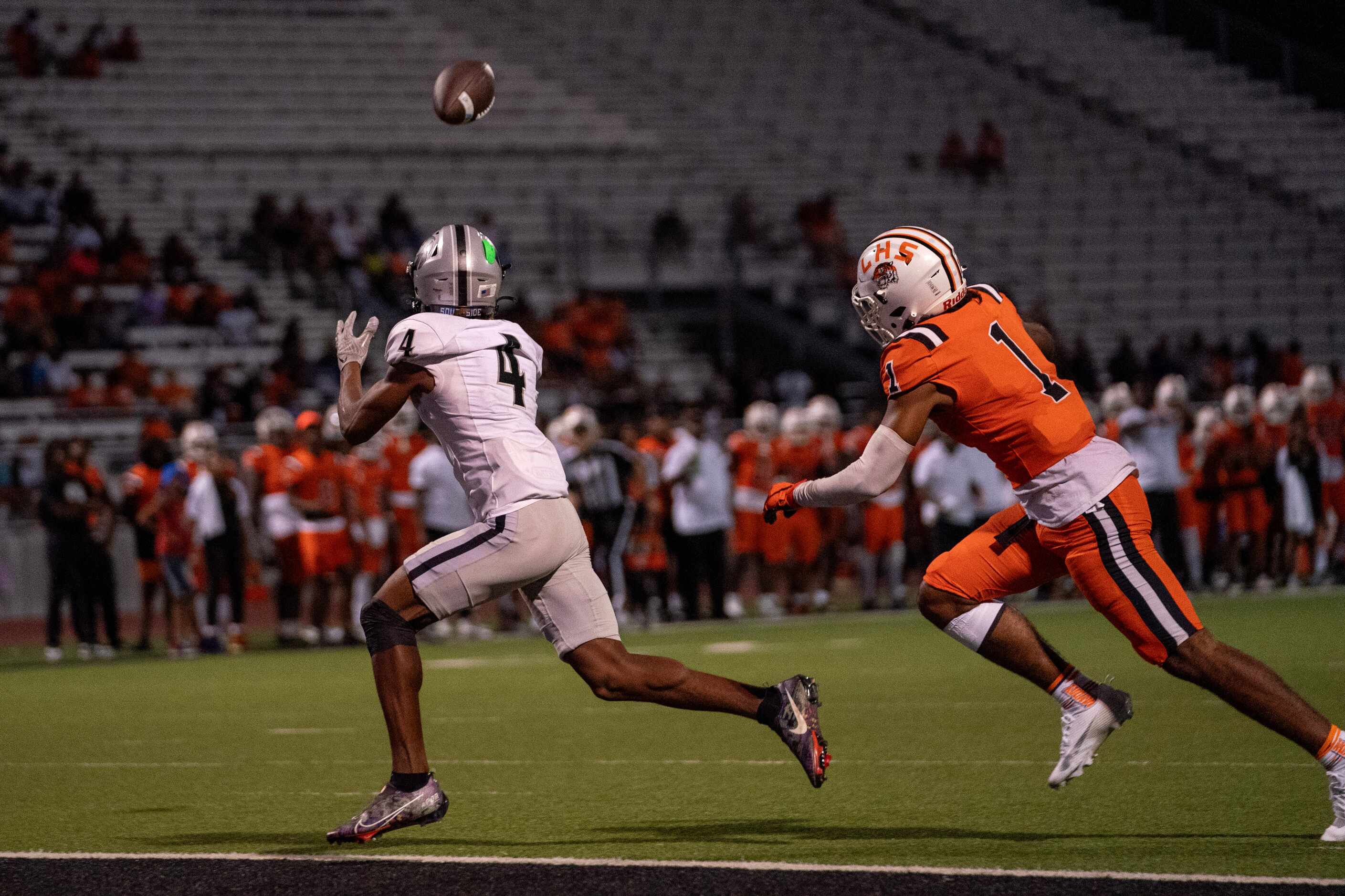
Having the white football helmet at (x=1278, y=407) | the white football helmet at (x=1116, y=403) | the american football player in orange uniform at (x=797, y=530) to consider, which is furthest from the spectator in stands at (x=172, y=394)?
the white football helmet at (x=1278, y=407)

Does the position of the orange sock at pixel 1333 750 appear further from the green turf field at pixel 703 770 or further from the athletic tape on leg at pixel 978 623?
the athletic tape on leg at pixel 978 623

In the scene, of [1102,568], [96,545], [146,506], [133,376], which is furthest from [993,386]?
[133,376]

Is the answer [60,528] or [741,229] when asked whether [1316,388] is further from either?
[60,528]

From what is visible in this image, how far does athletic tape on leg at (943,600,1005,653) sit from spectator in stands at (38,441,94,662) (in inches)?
411

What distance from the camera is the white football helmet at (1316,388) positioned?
1816cm

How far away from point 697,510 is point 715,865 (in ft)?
37.5

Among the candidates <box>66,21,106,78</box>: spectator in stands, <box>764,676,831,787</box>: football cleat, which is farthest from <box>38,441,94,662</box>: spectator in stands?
<box>66,21,106,78</box>: spectator in stands

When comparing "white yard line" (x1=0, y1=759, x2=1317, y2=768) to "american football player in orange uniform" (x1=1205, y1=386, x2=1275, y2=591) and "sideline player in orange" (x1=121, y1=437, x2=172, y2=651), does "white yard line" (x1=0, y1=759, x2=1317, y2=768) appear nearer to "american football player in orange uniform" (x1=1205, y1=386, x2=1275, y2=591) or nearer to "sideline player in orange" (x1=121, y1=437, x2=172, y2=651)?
"sideline player in orange" (x1=121, y1=437, x2=172, y2=651)

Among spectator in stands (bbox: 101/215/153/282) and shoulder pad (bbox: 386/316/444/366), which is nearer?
shoulder pad (bbox: 386/316/444/366)

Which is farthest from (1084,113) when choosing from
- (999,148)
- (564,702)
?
Result: (564,702)

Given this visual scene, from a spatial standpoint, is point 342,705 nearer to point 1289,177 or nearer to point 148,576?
point 148,576

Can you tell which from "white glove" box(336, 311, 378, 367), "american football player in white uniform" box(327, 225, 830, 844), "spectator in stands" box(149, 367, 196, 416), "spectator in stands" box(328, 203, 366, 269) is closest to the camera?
"american football player in white uniform" box(327, 225, 830, 844)

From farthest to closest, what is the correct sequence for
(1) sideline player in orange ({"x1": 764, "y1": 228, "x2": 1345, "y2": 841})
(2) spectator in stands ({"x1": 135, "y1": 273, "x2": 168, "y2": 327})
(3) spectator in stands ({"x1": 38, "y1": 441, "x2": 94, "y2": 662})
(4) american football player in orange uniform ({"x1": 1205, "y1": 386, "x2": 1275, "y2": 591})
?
Answer: 1. (2) spectator in stands ({"x1": 135, "y1": 273, "x2": 168, "y2": 327})
2. (4) american football player in orange uniform ({"x1": 1205, "y1": 386, "x2": 1275, "y2": 591})
3. (3) spectator in stands ({"x1": 38, "y1": 441, "x2": 94, "y2": 662})
4. (1) sideline player in orange ({"x1": 764, "y1": 228, "x2": 1345, "y2": 841})

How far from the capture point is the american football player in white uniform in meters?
5.79
